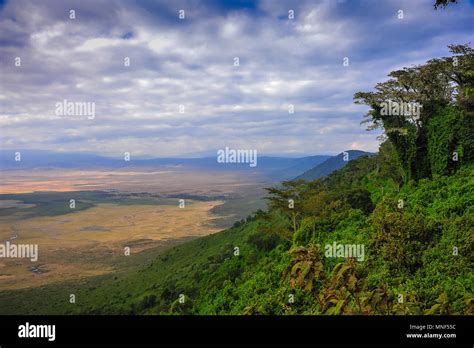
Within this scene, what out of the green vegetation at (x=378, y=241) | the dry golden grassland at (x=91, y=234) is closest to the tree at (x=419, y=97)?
the green vegetation at (x=378, y=241)

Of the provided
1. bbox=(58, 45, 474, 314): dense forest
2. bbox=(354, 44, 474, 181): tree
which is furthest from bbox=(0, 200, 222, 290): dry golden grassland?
bbox=(354, 44, 474, 181): tree

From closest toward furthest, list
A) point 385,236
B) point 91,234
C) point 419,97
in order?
point 385,236 < point 419,97 < point 91,234

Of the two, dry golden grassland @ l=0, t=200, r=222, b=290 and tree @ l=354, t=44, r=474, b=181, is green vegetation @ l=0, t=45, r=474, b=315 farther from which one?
dry golden grassland @ l=0, t=200, r=222, b=290

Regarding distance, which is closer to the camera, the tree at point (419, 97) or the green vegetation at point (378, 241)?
the green vegetation at point (378, 241)

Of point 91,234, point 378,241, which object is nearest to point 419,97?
point 378,241

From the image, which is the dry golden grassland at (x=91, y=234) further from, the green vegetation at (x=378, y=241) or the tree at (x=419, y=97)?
the tree at (x=419, y=97)

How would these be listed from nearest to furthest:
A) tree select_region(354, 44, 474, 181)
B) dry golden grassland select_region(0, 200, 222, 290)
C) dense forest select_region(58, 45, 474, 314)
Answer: dense forest select_region(58, 45, 474, 314) → tree select_region(354, 44, 474, 181) → dry golden grassland select_region(0, 200, 222, 290)

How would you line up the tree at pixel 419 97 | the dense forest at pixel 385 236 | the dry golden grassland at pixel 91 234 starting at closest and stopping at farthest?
the dense forest at pixel 385 236, the tree at pixel 419 97, the dry golden grassland at pixel 91 234

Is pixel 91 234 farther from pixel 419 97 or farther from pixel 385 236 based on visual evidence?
pixel 385 236
